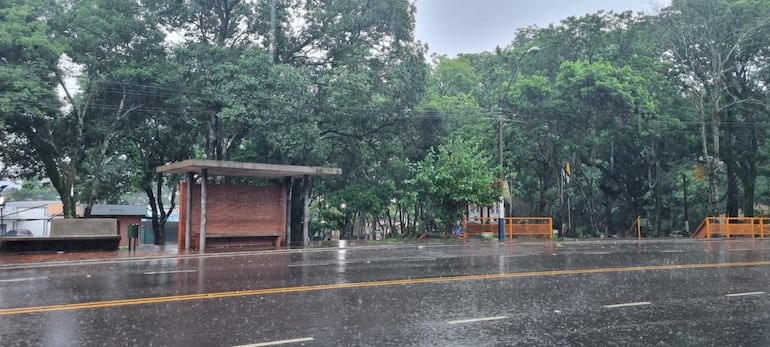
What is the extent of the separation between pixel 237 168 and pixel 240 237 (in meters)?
3.53

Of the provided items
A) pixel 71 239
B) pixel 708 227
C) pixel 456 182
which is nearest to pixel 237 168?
pixel 71 239

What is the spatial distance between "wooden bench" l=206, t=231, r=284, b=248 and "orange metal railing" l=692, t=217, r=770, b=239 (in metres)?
25.3

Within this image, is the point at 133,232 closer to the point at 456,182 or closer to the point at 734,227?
the point at 456,182

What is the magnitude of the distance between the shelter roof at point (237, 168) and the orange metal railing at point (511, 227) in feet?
32.4

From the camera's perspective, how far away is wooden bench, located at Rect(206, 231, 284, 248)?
70.4ft

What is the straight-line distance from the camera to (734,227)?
30.8 metres

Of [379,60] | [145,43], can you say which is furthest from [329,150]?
[145,43]

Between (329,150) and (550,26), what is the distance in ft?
67.2

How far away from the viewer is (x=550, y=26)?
129 ft

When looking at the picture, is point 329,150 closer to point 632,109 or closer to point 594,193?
point 632,109

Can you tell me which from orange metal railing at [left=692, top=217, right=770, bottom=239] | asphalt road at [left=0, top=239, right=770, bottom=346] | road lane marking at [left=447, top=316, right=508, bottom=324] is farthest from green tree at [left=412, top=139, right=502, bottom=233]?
road lane marking at [left=447, top=316, right=508, bottom=324]

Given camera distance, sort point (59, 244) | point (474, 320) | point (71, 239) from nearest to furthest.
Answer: point (474, 320)
point (59, 244)
point (71, 239)

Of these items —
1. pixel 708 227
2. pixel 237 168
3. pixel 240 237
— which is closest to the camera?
pixel 237 168

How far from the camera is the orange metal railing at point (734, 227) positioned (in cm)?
3047
